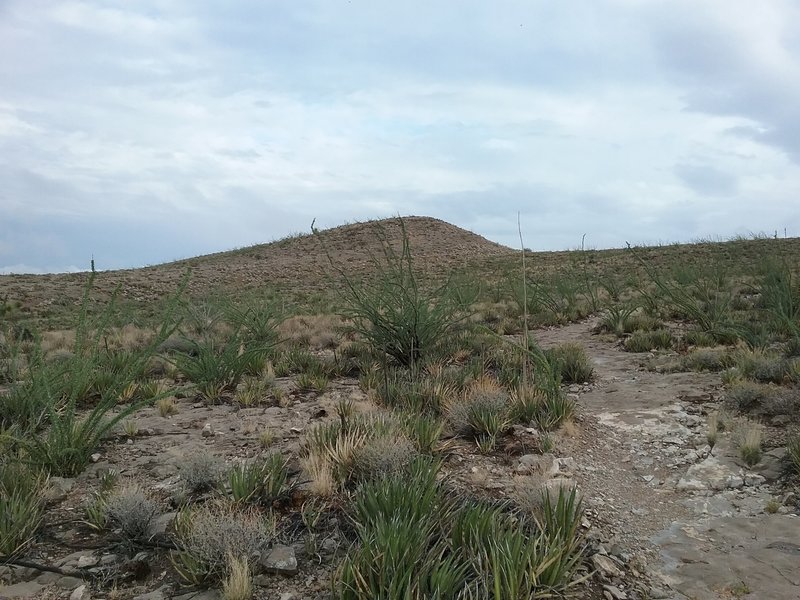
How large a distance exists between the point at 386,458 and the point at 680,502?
2140mm

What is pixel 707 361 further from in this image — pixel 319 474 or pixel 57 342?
pixel 57 342

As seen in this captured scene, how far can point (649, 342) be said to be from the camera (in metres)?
9.06

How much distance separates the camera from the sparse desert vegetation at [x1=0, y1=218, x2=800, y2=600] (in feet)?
10.2

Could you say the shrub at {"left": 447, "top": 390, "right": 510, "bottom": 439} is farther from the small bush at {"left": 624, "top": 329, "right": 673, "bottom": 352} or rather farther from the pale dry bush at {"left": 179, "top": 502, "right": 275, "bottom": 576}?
the small bush at {"left": 624, "top": 329, "right": 673, "bottom": 352}

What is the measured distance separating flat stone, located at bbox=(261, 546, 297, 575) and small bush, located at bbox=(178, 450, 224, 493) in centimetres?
91

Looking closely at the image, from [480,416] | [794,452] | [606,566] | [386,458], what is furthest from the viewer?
[480,416]

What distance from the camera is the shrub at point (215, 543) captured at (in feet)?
10.1

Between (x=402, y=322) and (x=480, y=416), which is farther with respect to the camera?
(x=402, y=322)

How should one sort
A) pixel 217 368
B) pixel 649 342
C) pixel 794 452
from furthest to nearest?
pixel 649 342 → pixel 217 368 → pixel 794 452

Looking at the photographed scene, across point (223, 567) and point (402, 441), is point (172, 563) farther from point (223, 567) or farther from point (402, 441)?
point (402, 441)

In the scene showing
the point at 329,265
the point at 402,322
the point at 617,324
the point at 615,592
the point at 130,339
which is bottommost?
the point at 615,592

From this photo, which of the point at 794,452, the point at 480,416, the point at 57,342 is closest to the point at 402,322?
the point at 480,416

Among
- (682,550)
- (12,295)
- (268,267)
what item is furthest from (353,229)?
(682,550)

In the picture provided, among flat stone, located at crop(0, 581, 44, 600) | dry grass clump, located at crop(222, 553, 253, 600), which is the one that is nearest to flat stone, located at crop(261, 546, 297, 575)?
dry grass clump, located at crop(222, 553, 253, 600)
